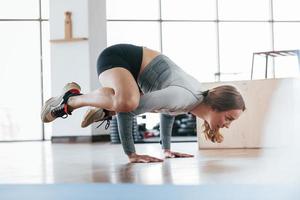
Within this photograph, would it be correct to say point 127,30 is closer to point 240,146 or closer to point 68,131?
point 68,131

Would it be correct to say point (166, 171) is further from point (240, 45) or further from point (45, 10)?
point (240, 45)

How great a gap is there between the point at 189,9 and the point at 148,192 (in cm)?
536

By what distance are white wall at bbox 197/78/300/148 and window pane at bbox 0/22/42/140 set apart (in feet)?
9.35

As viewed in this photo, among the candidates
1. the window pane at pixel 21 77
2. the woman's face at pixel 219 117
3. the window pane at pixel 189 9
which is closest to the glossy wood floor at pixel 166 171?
the woman's face at pixel 219 117

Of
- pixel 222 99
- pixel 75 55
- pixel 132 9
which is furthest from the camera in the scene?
pixel 132 9

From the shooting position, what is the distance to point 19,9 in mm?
6066

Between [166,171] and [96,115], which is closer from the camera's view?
[166,171]

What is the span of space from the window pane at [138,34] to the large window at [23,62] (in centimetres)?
87

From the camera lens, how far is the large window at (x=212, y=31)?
20.7ft

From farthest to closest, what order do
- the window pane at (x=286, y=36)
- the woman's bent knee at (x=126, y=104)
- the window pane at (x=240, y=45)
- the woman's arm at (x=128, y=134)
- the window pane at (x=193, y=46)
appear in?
the window pane at (x=286, y=36) → the window pane at (x=240, y=45) → the window pane at (x=193, y=46) → the woman's arm at (x=128, y=134) → the woman's bent knee at (x=126, y=104)

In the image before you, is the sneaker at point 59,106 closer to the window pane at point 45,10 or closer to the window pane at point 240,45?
the window pane at point 45,10

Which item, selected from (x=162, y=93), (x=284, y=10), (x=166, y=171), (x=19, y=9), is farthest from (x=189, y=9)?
(x=166, y=171)

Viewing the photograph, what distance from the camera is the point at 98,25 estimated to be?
19.1ft

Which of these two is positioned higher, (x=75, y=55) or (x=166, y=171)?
(x=75, y=55)
